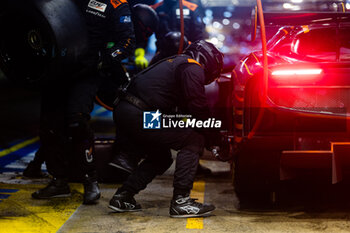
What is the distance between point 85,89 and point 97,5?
0.76 metres

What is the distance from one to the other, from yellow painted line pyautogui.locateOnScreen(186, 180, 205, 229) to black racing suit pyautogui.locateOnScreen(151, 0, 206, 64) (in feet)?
7.55

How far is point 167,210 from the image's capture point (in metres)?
4.82

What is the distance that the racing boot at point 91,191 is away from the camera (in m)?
4.98

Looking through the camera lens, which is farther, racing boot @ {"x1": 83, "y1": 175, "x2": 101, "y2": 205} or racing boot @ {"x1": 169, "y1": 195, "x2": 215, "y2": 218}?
racing boot @ {"x1": 83, "y1": 175, "x2": 101, "y2": 205}

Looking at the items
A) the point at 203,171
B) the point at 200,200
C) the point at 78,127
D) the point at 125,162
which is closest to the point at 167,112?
the point at 125,162

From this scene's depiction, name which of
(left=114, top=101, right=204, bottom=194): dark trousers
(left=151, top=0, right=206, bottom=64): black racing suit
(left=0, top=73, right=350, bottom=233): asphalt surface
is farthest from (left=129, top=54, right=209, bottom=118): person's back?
(left=151, top=0, right=206, bottom=64): black racing suit

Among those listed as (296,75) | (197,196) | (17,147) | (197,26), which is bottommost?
(17,147)

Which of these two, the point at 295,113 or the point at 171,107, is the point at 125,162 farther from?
the point at 295,113

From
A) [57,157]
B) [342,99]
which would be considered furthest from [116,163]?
[342,99]

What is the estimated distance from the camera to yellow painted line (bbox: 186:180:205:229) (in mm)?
4337

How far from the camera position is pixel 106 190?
5.57m

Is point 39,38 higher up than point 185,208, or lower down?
higher up

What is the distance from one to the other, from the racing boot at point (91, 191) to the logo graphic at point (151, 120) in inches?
35.2

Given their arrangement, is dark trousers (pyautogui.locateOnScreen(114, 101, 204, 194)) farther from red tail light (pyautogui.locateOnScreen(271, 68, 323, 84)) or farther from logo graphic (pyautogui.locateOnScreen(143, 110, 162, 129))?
red tail light (pyautogui.locateOnScreen(271, 68, 323, 84))
